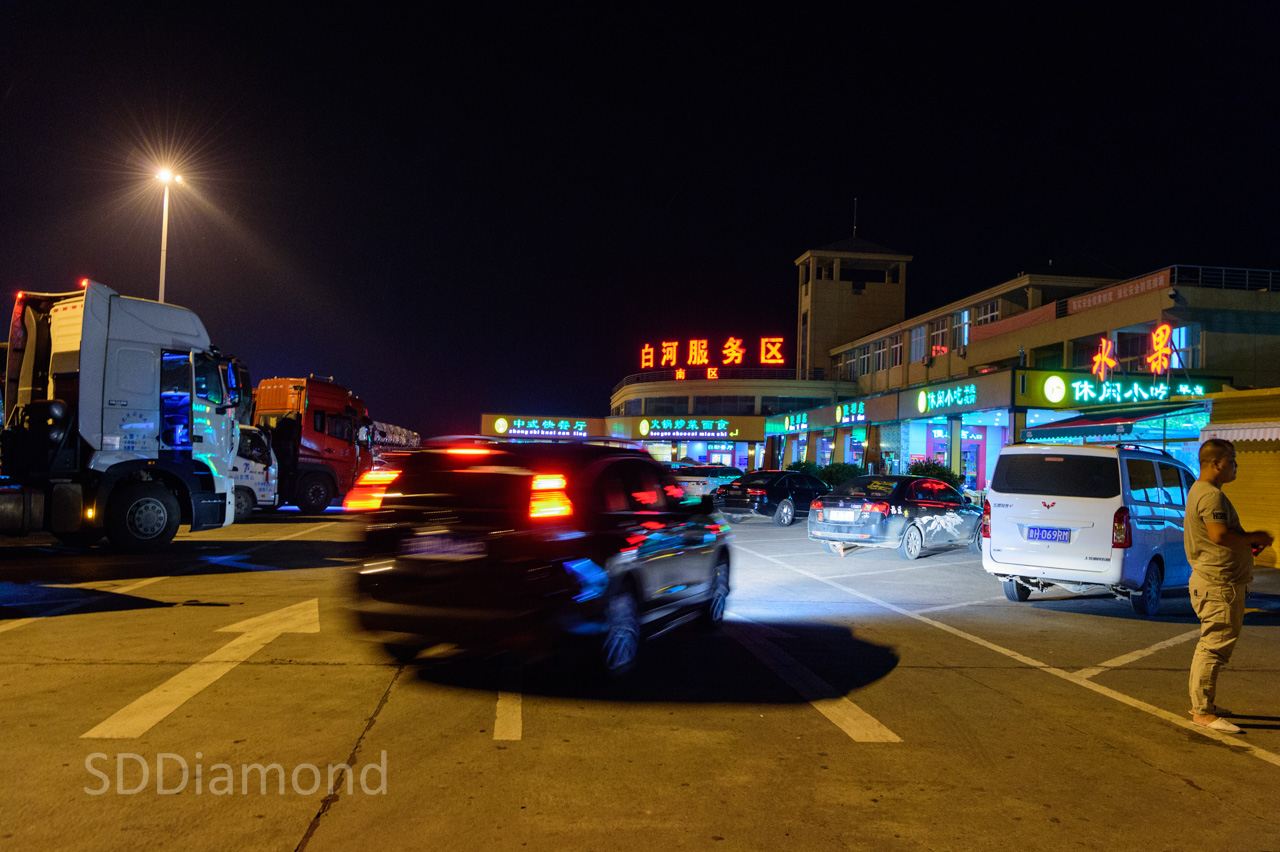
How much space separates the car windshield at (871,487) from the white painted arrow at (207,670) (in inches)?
360

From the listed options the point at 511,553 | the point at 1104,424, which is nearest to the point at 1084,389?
the point at 1104,424

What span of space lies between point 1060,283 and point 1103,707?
3734 cm

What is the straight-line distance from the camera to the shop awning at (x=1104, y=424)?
19.5 meters

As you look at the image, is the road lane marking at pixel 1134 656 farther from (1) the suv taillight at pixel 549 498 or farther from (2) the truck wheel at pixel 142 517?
(2) the truck wheel at pixel 142 517

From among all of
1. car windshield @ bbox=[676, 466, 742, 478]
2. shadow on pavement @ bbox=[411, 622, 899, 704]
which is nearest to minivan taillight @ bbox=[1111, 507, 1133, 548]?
shadow on pavement @ bbox=[411, 622, 899, 704]

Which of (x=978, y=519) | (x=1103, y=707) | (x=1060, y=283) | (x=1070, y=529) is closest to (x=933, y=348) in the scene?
(x=1060, y=283)

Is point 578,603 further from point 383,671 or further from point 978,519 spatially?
point 978,519

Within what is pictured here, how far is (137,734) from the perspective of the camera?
4918mm

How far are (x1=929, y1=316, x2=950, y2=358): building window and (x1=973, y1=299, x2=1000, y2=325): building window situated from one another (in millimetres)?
2411

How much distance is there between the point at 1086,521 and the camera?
9.75 meters

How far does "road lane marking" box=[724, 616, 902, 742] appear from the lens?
5324 mm

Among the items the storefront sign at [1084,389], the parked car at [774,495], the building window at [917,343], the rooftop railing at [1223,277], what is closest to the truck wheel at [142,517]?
the parked car at [774,495]

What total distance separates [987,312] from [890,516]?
31205mm

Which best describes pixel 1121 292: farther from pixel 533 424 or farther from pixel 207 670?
pixel 533 424
